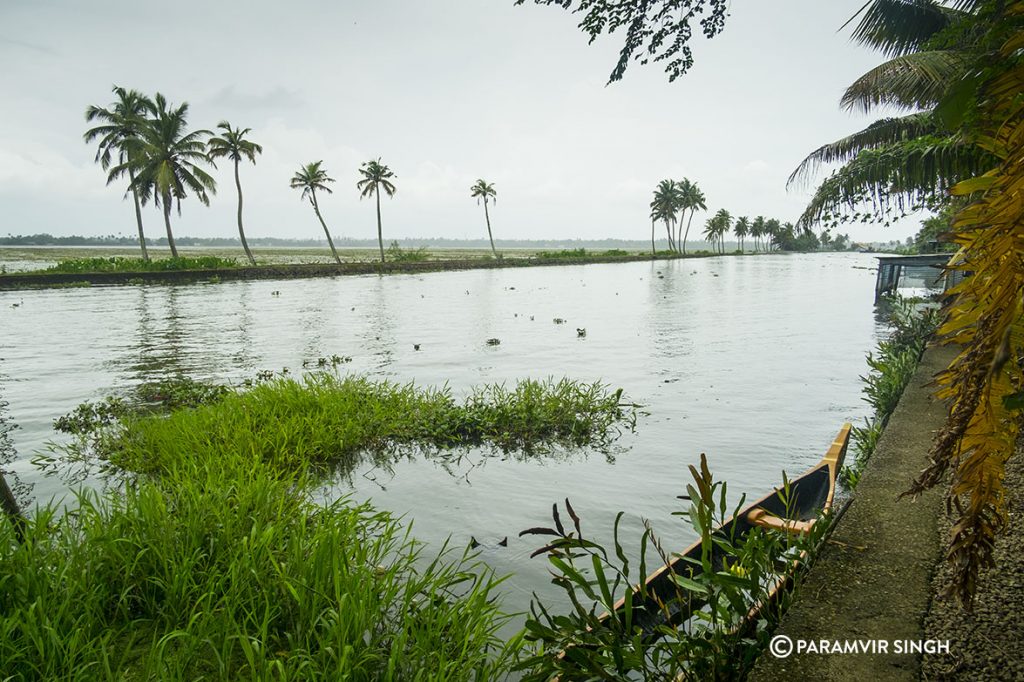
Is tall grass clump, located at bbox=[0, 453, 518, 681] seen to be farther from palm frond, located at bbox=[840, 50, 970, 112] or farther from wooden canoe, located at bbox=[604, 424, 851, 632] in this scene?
palm frond, located at bbox=[840, 50, 970, 112]

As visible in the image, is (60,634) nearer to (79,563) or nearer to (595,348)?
(79,563)

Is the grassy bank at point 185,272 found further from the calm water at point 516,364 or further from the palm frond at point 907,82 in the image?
the palm frond at point 907,82

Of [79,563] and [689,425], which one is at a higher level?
[79,563]

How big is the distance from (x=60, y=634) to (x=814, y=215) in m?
16.7

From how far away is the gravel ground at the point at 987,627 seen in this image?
7.80 ft

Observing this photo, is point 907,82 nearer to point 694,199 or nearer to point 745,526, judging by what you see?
point 745,526

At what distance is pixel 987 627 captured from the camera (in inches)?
102

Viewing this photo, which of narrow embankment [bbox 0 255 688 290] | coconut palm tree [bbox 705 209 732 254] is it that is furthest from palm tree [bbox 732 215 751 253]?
narrow embankment [bbox 0 255 688 290]

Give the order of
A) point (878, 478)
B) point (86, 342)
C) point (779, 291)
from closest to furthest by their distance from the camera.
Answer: point (878, 478)
point (86, 342)
point (779, 291)

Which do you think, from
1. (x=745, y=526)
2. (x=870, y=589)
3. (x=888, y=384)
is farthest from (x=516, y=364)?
(x=870, y=589)

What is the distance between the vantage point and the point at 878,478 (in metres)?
4.72

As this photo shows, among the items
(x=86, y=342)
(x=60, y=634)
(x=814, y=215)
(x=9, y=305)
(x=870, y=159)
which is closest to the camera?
(x=60, y=634)

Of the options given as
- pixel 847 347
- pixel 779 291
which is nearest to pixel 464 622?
pixel 847 347

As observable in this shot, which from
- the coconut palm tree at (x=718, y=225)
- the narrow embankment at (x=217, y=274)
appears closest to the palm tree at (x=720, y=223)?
the coconut palm tree at (x=718, y=225)
